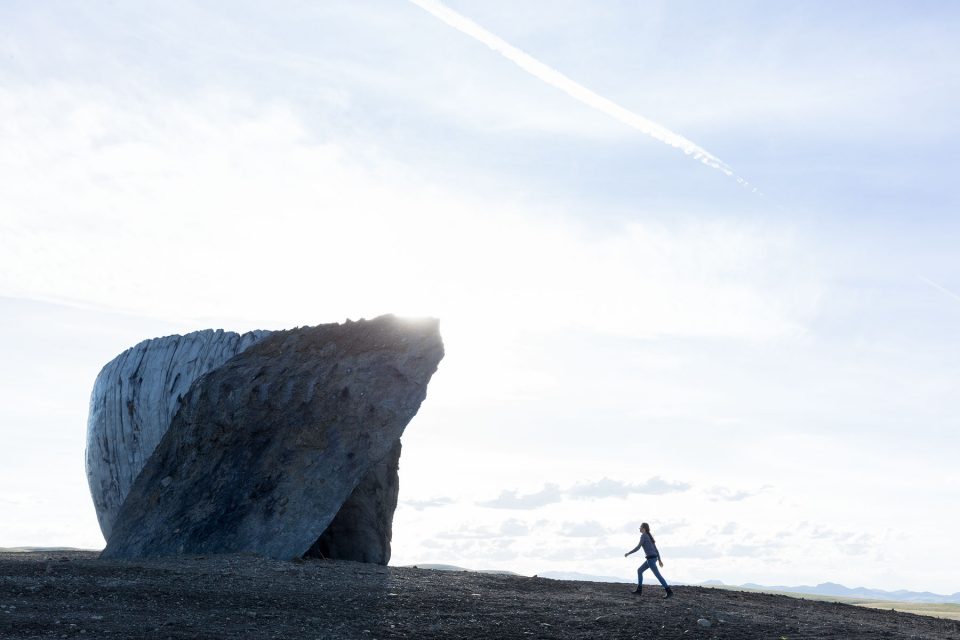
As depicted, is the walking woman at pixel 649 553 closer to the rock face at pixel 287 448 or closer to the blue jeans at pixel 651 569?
the blue jeans at pixel 651 569

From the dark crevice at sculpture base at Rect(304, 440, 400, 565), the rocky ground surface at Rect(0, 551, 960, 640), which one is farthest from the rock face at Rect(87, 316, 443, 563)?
the rocky ground surface at Rect(0, 551, 960, 640)

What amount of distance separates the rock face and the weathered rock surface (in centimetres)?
73

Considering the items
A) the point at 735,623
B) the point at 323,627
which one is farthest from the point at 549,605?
the point at 323,627

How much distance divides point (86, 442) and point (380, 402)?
8.58 m

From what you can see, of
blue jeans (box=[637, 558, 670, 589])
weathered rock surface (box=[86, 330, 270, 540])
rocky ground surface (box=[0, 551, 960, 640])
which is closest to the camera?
rocky ground surface (box=[0, 551, 960, 640])

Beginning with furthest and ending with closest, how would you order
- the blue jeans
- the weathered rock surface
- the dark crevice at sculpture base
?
the weathered rock surface < the dark crevice at sculpture base < the blue jeans

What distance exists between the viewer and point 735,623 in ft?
51.7

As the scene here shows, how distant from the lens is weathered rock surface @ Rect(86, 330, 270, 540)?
22.4 meters

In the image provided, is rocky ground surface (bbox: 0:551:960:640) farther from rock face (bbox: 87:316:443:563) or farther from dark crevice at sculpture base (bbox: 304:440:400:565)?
dark crevice at sculpture base (bbox: 304:440:400:565)

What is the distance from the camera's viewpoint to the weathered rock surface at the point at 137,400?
883 inches

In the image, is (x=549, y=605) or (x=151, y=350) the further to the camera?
(x=151, y=350)

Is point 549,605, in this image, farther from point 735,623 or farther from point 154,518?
point 154,518

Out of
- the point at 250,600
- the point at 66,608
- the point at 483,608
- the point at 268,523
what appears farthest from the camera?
the point at 268,523

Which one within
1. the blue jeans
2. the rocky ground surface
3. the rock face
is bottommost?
the rocky ground surface
